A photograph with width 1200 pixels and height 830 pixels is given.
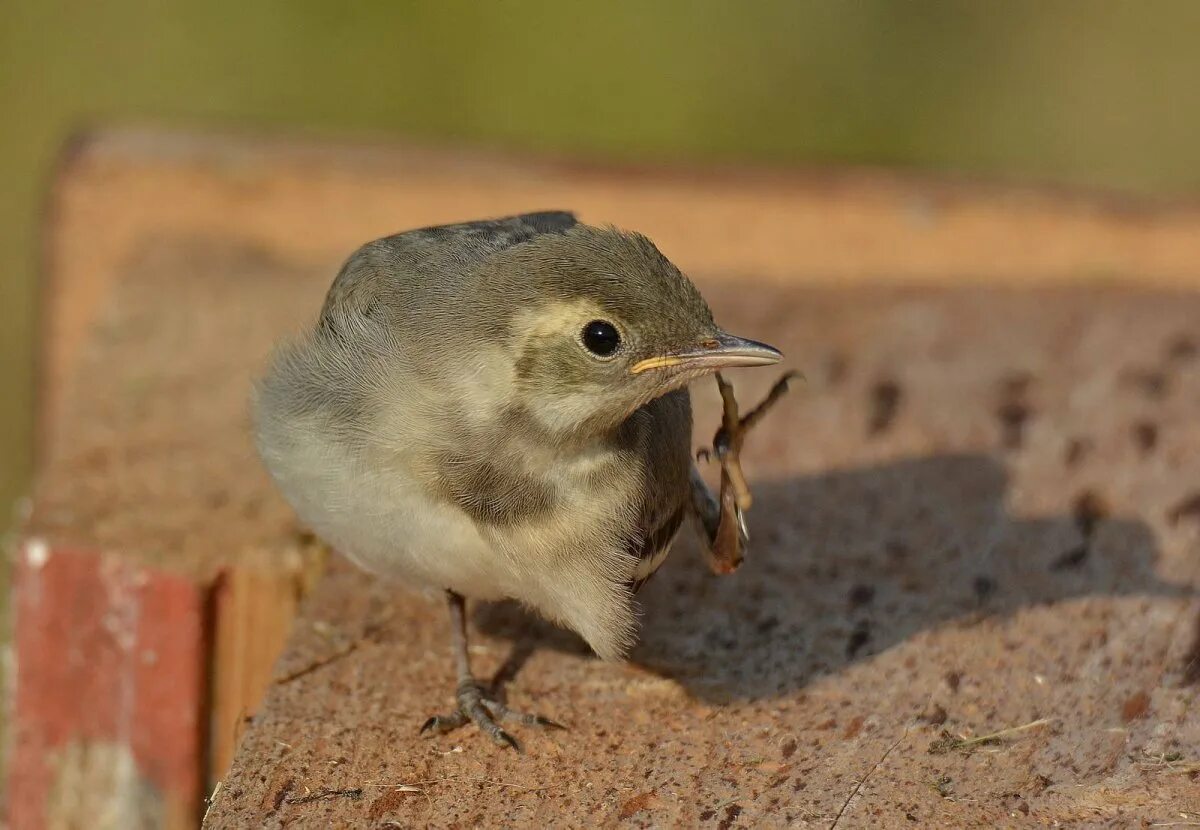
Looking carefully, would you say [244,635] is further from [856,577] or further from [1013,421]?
[1013,421]

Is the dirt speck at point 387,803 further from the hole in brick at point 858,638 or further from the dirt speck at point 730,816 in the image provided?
the hole in brick at point 858,638

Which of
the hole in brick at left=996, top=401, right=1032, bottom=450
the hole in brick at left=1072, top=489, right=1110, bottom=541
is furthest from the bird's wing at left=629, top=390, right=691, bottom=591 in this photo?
the hole in brick at left=996, top=401, right=1032, bottom=450

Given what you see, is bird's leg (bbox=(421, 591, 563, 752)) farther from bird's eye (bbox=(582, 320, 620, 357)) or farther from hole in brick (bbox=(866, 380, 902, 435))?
hole in brick (bbox=(866, 380, 902, 435))

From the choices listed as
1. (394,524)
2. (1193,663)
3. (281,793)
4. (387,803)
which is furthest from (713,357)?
(1193,663)

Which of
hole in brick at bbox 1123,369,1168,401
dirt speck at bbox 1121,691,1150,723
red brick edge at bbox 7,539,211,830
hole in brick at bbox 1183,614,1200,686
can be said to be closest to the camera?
dirt speck at bbox 1121,691,1150,723

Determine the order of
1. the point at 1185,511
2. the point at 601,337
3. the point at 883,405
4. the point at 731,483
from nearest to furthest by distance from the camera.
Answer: the point at 601,337 → the point at 731,483 → the point at 1185,511 → the point at 883,405

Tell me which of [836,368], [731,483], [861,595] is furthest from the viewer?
[836,368]
